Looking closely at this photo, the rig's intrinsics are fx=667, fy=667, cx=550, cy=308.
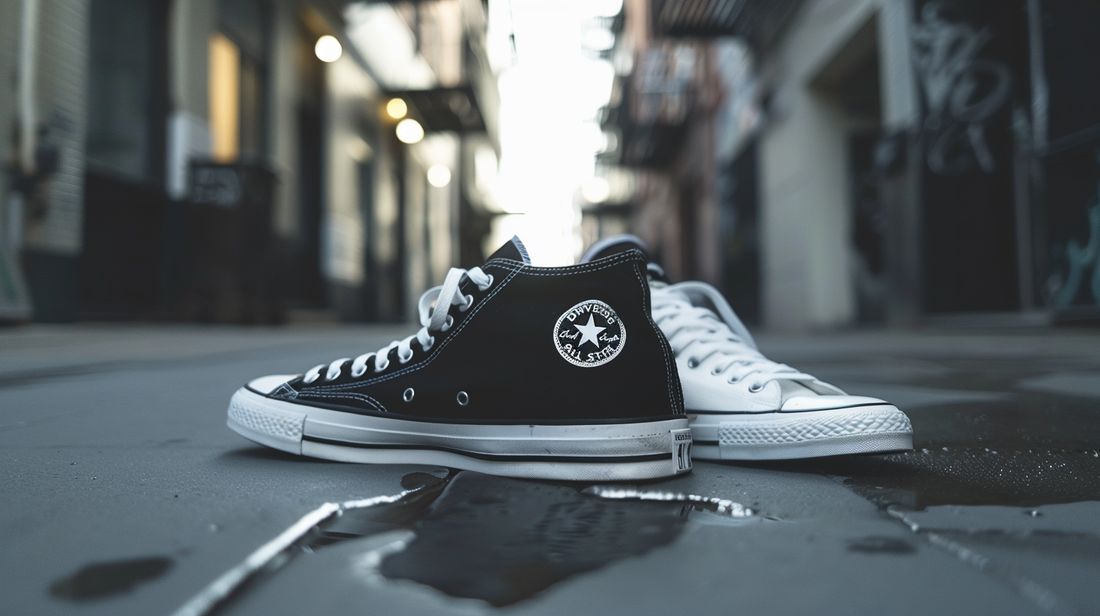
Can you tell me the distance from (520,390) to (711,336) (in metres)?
0.44

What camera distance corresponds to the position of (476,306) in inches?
41.5

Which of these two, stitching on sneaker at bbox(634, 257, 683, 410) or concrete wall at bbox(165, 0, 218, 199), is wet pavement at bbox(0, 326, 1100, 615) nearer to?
stitching on sneaker at bbox(634, 257, 683, 410)

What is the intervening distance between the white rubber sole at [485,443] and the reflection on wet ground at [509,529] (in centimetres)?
4

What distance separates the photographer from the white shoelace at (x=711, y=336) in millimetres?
1160

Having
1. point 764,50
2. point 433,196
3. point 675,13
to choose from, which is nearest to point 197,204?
point 675,13

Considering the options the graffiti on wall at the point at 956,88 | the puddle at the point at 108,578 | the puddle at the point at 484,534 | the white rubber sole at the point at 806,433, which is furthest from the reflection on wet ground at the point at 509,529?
the graffiti on wall at the point at 956,88

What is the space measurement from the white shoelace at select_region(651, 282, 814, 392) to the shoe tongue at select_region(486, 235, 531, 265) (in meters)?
0.32

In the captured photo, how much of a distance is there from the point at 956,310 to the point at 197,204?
668cm

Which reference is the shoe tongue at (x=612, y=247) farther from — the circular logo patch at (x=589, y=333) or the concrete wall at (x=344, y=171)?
the concrete wall at (x=344, y=171)

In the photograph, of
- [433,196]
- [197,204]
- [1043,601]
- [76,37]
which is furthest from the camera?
[433,196]

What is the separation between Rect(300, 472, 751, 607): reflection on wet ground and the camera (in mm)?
588

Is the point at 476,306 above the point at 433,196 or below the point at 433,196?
below

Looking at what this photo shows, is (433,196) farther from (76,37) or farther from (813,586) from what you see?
(813,586)

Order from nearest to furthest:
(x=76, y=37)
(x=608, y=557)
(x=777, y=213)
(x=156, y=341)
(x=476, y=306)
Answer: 1. (x=608, y=557)
2. (x=476, y=306)
3. (x=156, y=341)
4. (x=76, y=37)
5. (x=777, y=213)
